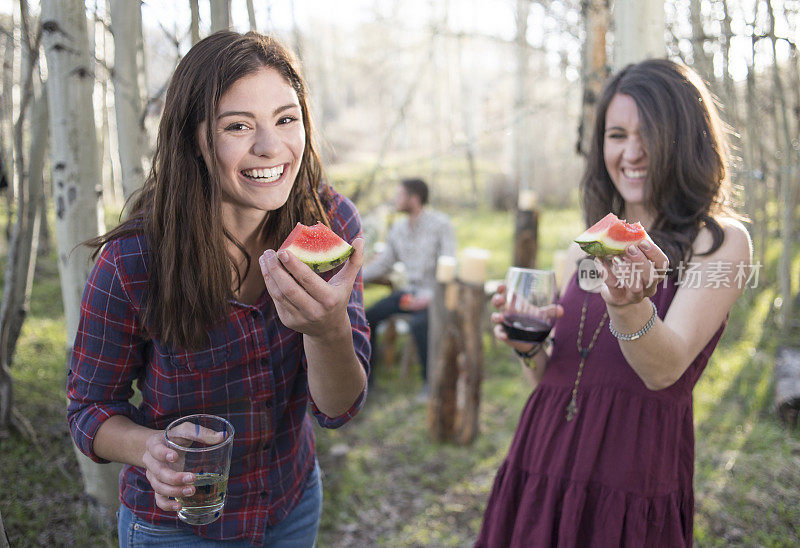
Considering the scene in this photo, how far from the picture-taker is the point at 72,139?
8.18 feet

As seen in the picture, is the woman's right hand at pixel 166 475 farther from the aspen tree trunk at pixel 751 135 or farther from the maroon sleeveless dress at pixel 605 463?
the aspen tree trunk at pixel 751 135

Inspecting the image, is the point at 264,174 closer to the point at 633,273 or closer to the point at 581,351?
the point at 633,273

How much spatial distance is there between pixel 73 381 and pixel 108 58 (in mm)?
10406

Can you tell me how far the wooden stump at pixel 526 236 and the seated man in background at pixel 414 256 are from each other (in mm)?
2476

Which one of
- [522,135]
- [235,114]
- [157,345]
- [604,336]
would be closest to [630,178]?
[604,336]

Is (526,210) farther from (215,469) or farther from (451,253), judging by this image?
(215,469)

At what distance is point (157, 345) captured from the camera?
1593mm

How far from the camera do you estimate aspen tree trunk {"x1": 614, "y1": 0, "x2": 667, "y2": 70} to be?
10.00ft

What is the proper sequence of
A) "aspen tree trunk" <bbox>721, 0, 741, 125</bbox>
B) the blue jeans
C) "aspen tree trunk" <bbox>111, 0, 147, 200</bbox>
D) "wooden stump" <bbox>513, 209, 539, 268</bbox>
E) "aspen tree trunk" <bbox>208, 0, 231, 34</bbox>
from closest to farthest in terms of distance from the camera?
1. the blue jeans
2. "aspen tree trunk" <bbox>111, 0, 147, 200</bbox>
3. "aspen tree trunk" <bbox>208, 0, 231, 34</bbox>
4. "aspen tree trunk" <bbox>721, 0, 741, 125</bbox>
5. "wooden stump" <bbox>513, 209, 539, 268</bbox>

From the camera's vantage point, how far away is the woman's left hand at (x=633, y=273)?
1.46 m

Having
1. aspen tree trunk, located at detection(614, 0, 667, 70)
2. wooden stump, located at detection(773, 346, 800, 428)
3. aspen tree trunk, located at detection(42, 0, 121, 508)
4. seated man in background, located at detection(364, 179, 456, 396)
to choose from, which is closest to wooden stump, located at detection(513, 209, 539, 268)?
seated man in background, located at detection(364, 179, 456, 396)

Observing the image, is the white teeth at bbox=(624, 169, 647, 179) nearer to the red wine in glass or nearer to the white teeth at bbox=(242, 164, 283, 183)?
the red wine in glass

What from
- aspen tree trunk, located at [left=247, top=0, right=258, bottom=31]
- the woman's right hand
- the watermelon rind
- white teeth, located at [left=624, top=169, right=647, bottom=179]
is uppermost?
aspen tree trunk, located at [left=247, top=0, right=258, bottom=31]

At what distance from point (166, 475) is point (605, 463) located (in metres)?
1.35
